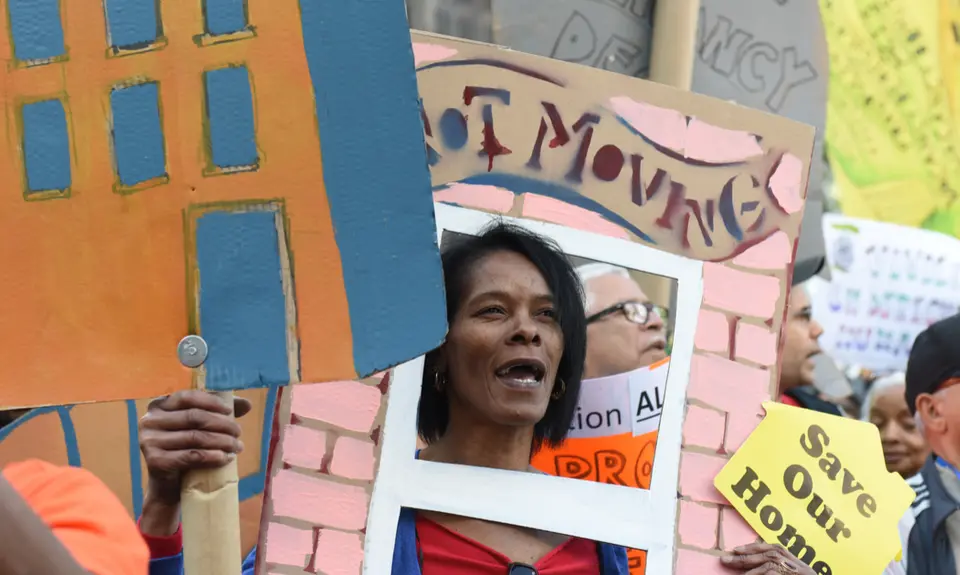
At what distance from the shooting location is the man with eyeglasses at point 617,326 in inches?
113

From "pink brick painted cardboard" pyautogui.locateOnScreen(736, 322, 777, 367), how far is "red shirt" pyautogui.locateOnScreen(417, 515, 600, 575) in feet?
1.46

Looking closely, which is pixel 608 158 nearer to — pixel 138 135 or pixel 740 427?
pixel 740 427

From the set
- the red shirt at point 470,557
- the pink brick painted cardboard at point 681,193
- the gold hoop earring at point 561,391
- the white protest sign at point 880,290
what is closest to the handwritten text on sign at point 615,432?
the gold hoop earring at point 561,391

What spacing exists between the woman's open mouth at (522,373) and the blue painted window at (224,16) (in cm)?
77

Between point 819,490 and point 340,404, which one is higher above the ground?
point 340,404

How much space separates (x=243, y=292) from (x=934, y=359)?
200cm

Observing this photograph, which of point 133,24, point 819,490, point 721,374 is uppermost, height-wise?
point 133,24

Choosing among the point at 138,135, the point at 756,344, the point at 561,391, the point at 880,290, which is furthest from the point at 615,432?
the point at 880,290

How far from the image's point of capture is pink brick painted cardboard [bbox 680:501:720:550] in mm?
1892

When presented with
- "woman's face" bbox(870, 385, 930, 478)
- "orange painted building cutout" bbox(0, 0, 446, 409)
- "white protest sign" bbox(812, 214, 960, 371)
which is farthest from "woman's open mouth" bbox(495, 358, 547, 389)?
"white protest sign" bbox(812, 214, 960, 371)

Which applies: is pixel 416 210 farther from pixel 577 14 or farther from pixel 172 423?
pixel 577 14

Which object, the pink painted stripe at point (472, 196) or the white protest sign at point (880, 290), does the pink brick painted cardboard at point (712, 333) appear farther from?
the white protest sign at point (880, 290)

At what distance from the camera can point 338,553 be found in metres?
1.76

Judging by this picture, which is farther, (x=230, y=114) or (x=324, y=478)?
(x=324, y=478)
